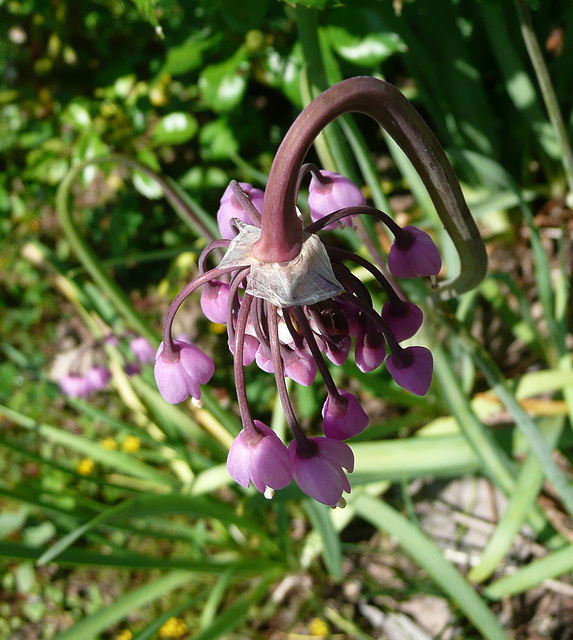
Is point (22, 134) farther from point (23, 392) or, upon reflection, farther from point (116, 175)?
point (23, 392)

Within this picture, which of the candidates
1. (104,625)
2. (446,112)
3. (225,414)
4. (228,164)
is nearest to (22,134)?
(228,164)

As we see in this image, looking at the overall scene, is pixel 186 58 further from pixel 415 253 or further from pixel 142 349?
pixel 415 253

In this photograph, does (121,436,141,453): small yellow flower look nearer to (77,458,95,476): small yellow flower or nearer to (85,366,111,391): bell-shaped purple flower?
(77,458,95,476): small yellow flower

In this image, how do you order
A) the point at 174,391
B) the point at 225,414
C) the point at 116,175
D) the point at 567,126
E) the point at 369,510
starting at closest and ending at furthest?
the point at 174,391
the point at 369,510
the point at 225,414
the point at 567,126
the point at 116,175

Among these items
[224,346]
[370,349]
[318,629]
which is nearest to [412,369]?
[370,349]

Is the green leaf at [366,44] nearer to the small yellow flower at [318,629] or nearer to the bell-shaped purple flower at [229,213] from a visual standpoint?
the bell-shaped purple flower at [229,213]

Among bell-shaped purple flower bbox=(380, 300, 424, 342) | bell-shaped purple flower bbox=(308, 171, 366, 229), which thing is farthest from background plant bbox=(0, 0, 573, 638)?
bell-shaped purple flower bbox=(380, 300, 424, 342)
